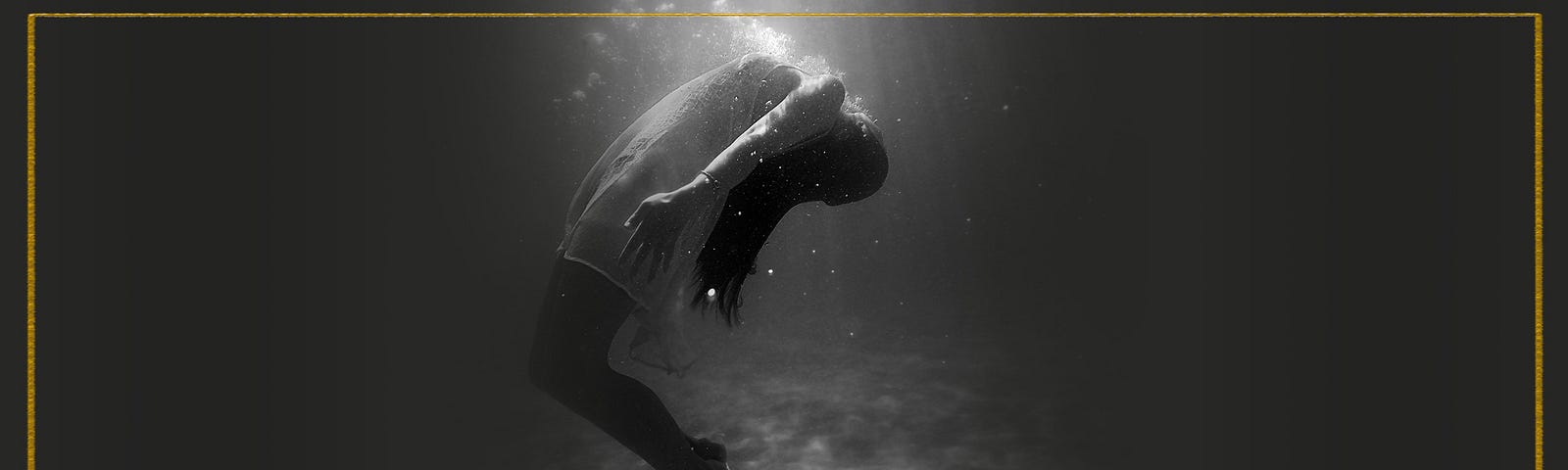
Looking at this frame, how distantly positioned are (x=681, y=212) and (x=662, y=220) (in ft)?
0.19

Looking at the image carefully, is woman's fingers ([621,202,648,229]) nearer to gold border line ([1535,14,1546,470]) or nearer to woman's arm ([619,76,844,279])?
woman's arm ([619,76,844,279])

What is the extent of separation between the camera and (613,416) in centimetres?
238

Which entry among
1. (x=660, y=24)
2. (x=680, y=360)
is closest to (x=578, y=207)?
(x=680, y=360)

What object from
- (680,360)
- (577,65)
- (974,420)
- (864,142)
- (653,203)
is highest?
(577,65)

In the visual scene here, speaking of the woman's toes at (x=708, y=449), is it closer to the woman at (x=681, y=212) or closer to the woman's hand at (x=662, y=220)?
the woman at (x=681, y=212)

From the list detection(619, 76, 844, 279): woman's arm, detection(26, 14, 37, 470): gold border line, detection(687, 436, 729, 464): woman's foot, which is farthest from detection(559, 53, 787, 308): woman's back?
detection(26, 14, 37, 470): gold border line

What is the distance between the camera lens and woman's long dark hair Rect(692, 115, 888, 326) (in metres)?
2.56

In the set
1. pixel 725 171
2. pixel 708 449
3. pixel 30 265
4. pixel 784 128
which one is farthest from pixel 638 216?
pixel 30 265

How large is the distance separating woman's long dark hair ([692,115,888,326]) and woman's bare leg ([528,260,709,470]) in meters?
0.40

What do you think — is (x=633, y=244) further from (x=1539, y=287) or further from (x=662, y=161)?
(x=1539, y=287)

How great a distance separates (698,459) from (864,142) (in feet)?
3.71

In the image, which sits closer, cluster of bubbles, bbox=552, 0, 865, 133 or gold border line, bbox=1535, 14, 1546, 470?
gold border line, bbox=1535, 14, 1546, 470

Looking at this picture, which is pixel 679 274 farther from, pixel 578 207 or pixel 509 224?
pixel 509 224

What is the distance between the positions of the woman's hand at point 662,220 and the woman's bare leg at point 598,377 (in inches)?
6.9
